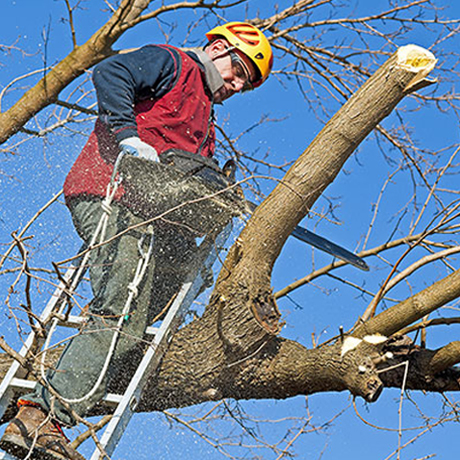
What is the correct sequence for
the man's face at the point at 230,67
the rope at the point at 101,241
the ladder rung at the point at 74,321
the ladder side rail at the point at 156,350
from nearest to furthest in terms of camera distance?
the ladder side rail at the point at 156,350 → the rope at the point at 101,241 → the ladder rung at the point at 74,321 → the man's face at the point at 230,67

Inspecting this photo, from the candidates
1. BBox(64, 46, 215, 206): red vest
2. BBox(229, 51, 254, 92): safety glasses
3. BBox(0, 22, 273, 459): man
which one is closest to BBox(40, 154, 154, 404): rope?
BBox(0, 22, 273, 459): man

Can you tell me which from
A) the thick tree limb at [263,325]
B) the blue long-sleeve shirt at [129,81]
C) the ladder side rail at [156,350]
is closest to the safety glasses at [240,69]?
the blue long-sleeve shirt at [129,81]

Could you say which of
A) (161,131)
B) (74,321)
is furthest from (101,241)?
(161,131)

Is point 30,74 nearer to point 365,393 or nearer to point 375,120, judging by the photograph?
A: point 375,120

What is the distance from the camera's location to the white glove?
3.12m

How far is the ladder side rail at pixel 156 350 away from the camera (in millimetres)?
2910

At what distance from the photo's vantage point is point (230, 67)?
3.86 m

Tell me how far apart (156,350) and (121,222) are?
1.85 ft

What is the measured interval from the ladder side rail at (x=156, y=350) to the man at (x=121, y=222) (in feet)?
0.27

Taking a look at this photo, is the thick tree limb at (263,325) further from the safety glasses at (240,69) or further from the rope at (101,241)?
the safety glasses at (240,69)

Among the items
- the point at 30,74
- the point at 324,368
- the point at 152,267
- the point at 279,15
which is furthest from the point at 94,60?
the point at 324,368

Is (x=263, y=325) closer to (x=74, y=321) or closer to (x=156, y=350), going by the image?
(x=156, y=350)

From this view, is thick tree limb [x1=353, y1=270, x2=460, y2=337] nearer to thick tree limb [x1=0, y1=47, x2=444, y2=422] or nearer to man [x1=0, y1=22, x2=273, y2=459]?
thick tree limb [x1=0, y1=47, x2=444, y2=422]

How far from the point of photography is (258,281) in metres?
3.38
